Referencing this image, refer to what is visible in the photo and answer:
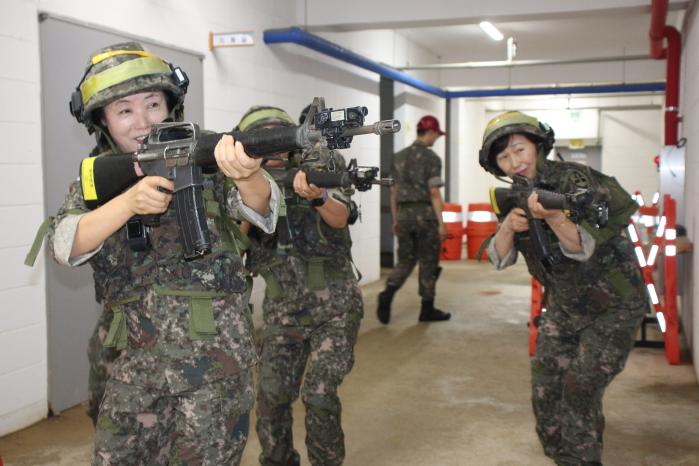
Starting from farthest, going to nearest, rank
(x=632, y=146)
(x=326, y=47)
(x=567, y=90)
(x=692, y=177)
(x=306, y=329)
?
(x=632, y=146) → (x=567, y=90) → (x=326, y=47) → (x=692, y=177) → (x=306, y=329)

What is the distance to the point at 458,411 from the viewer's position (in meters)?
4.51

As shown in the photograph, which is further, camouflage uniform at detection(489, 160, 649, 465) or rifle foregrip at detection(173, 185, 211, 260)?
camouflage uniform at detection(489, 160, 649, 465)

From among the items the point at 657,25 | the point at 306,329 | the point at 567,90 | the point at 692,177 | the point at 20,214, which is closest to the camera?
the point at 306,329

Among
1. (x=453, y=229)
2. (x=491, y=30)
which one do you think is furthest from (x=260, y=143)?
(x=453, y=229)

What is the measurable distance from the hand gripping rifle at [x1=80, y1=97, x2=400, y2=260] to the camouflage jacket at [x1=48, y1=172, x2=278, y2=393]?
129 mm

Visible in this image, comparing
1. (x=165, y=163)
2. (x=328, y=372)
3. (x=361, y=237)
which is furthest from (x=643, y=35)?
(x=165, y=163)

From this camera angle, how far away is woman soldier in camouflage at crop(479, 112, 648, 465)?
304 cm

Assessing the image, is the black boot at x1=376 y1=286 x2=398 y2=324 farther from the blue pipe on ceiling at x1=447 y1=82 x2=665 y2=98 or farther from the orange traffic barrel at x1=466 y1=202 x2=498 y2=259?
the blue pipe on ceiling at x1=447 y1=82 x2=665 y2=98

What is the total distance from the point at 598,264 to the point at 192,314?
6.14ft

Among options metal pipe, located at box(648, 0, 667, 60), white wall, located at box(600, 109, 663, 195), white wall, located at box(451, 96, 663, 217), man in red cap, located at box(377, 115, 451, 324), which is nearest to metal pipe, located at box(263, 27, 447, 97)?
man in red cap, located at box(377, 115, 451, 324)

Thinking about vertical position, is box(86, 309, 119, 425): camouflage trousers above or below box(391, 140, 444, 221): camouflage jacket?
below

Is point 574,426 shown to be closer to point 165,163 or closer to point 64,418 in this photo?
point 165,163

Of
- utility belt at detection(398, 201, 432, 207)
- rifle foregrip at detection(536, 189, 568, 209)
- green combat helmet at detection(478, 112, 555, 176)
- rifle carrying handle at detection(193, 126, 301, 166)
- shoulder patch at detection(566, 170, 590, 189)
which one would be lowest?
utility belt at detection(398, 201, 432, 207)

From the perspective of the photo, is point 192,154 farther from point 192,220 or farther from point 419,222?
point 419,222
